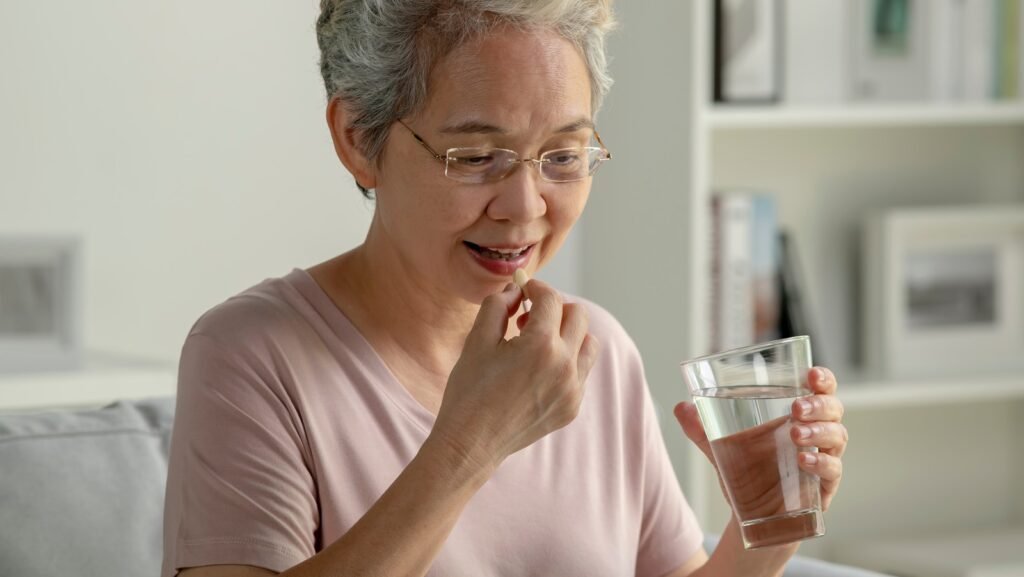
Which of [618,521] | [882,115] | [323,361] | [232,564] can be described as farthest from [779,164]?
[232,564]

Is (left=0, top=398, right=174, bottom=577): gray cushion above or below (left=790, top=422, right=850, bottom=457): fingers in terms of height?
below

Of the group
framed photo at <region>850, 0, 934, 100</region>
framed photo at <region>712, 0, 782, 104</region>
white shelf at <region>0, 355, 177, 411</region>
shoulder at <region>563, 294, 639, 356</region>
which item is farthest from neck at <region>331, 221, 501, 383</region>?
framed photo at <region>850, 0, 934, 100</region>

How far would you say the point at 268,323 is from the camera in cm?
150

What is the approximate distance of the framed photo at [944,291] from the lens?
3021 millimetres

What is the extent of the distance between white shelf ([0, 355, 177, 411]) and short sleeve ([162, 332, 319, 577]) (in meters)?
0.84

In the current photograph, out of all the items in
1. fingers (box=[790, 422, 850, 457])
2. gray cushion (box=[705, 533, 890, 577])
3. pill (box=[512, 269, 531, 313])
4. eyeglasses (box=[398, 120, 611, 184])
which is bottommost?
gray cushion (box=[705, 533, 890, 577])

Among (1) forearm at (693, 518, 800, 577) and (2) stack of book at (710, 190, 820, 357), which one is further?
(2) stack of book at (710, 190, 820, 357)

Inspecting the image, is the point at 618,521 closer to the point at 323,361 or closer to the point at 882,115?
the point at 323,361

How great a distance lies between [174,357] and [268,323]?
1165 millimetres

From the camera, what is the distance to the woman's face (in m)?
1.43

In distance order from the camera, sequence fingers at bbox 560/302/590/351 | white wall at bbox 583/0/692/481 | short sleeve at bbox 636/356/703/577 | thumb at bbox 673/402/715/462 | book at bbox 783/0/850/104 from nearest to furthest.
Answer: fingers at bbox 560/302/590/351, thumb at bbox 673/402/715/462, short sleeve at bbox 636/356/703/577, white wall at bbox 583/0/692/481, book at bbox 783/0/850/104

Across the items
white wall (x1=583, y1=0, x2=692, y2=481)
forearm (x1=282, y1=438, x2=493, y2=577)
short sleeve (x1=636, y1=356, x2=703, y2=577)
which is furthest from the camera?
white wall (x1=583, y1=0, x2=692, y2=481)

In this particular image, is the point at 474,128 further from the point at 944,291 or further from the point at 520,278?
the point at 944,291

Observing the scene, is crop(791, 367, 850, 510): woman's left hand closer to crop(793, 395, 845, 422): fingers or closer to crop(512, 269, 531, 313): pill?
crop(793, 395, 845, 422): fingers
